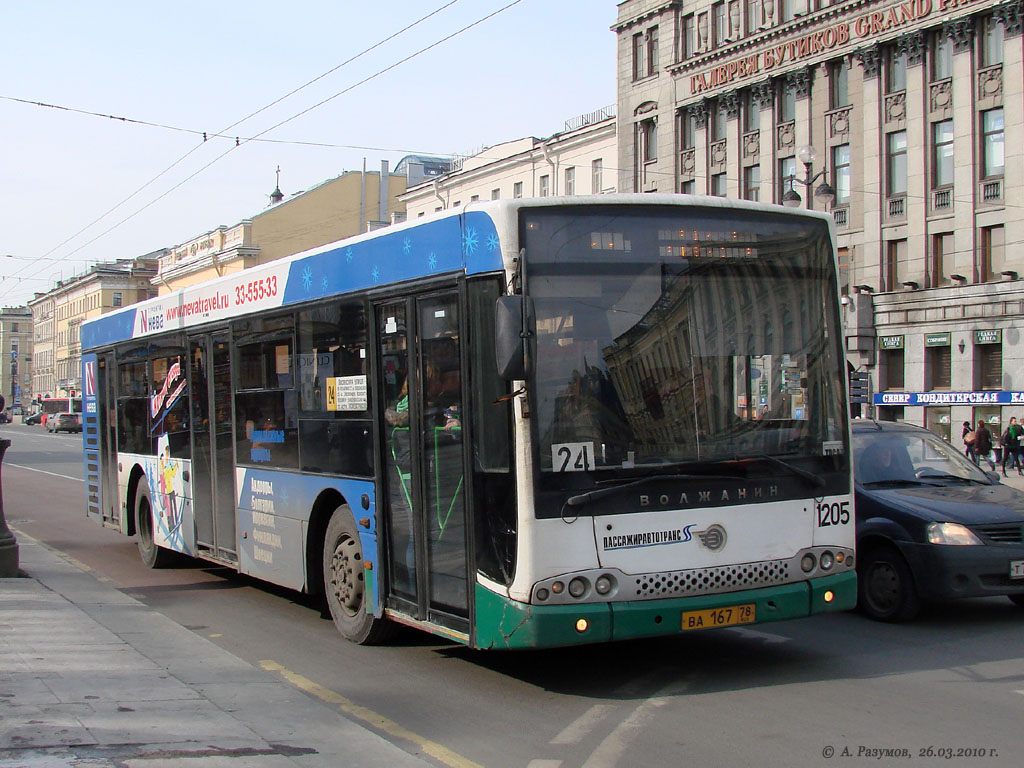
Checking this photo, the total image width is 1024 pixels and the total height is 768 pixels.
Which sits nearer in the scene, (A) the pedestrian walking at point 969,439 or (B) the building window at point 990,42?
(A) the pedestrian walking at point 969,439

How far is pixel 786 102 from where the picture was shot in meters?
44.3

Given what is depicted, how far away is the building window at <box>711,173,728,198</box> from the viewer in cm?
4653

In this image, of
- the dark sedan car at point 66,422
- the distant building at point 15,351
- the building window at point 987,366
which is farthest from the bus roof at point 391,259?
the distant building at point 15,351

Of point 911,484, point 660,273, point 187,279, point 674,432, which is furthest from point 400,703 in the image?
point 187,279

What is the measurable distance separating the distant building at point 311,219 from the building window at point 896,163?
1494 inches

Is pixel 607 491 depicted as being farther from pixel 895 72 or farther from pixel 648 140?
pixel 648 140

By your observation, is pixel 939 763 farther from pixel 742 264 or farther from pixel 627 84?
pixel 627 84

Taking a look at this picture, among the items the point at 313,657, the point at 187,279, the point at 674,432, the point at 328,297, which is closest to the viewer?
the point at 674,432

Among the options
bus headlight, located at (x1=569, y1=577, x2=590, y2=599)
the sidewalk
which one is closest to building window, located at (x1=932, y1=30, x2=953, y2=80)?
the sidewalk

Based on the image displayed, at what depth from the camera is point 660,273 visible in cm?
696

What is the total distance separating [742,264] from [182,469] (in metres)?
7.07

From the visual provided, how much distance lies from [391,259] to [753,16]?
41.0 metres

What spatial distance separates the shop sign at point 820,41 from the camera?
3897 centimetres

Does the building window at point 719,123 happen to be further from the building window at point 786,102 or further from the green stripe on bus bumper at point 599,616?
the green stripe on bus bumper at point 599,616
